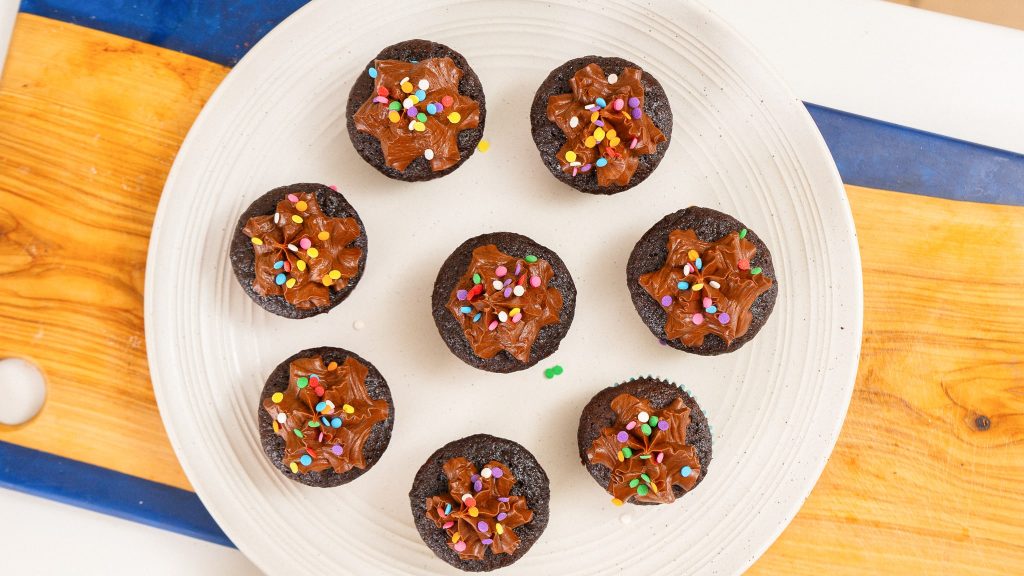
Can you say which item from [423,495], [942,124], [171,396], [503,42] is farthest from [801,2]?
[171,396]

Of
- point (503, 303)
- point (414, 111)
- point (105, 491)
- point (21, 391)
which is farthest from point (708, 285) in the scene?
point (21, 391)

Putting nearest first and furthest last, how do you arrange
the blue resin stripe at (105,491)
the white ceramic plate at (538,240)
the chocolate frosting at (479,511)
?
the chocolate frosting at (479,511) < the white ceramic plate at (538,240) < the blue resin stripe at (105,491)

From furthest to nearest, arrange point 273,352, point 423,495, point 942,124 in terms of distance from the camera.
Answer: point 942,124 → point 273,352 → point 423,495

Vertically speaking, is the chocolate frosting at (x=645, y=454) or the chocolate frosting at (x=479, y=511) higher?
the chocolate frosting at (x=645, y=454)

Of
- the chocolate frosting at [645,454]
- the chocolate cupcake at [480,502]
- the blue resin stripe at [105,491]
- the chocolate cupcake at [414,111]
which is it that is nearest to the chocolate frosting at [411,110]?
the chocolate cupcake at [414,111]

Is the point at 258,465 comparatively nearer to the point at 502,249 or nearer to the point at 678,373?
the point at 502,249

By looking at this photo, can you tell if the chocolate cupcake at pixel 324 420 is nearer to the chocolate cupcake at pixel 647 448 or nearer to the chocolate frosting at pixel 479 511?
the chocolate frosting at pixel 479 511

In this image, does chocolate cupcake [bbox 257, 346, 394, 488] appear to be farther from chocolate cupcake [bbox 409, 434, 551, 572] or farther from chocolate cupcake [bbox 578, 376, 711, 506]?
chocolate cupcake [bbox 578, 376, 711, 506]
